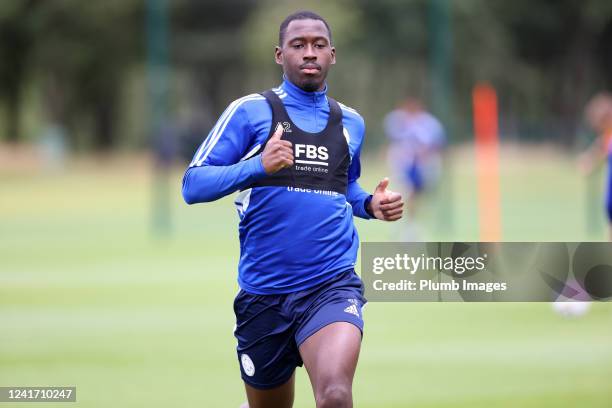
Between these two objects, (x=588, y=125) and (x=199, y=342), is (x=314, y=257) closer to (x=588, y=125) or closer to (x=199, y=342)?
(x=199, y=342)

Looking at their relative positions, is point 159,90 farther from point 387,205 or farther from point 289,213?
point 289,213

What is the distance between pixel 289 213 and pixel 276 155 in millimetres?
470

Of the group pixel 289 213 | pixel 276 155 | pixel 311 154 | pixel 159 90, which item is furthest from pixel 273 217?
pixel 159 90

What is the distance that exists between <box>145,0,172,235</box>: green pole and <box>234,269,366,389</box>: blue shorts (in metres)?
18.1

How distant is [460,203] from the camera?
3403 cm

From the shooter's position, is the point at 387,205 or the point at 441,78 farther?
the point at 441,78

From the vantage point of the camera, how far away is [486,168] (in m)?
33.9

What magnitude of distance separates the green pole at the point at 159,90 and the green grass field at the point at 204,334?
0.62 metres

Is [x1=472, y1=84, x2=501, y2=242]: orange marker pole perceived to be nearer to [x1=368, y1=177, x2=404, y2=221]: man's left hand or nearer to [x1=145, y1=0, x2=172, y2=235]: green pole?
[x1=145, y1=0, x2=172, y2=235]: green pole

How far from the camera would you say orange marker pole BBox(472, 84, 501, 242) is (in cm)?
2478

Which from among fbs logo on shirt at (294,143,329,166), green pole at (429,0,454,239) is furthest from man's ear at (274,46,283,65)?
green pole at (429,0,454,239)

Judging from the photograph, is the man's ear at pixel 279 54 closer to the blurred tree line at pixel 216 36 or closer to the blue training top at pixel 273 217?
the blue training top at pixel 273 217

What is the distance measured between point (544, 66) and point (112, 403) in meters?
51.6

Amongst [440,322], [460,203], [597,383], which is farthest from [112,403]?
[460,203]
